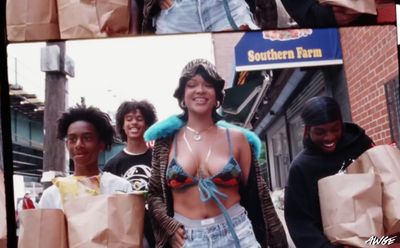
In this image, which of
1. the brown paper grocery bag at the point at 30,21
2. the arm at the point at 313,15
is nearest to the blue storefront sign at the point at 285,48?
the arm at the point at 313,15

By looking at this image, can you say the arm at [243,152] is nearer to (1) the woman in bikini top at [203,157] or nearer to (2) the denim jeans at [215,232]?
(1) the woman in bikini top at [203,157]

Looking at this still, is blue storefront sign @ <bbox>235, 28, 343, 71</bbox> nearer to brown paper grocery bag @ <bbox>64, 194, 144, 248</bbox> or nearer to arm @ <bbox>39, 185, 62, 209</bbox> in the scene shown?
brown paper grocery bag @ <bbox>64, 194, 144, 248</bbox>

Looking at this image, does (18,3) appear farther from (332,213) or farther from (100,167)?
(332,213)

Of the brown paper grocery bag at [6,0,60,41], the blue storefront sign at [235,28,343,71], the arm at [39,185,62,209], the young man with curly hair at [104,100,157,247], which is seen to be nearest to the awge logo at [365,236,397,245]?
the blue storefront sign at [235,28,343,71]

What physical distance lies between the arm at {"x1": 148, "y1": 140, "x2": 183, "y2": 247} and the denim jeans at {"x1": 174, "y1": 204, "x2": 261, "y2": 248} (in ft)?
0.17

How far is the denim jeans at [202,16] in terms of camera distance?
143 cm

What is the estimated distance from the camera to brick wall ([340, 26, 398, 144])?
1.43 meters

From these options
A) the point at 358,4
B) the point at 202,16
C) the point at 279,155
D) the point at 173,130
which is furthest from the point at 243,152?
the point at 358,4

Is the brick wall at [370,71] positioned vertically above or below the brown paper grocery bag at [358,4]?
below

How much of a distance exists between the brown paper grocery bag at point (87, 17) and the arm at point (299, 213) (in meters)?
0.74

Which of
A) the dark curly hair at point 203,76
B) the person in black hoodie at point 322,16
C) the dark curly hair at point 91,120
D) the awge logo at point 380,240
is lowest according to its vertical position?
the awge logo at point 380,240

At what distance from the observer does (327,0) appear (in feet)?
4.67

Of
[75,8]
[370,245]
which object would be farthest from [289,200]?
[75,8]

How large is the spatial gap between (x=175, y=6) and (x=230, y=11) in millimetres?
177
